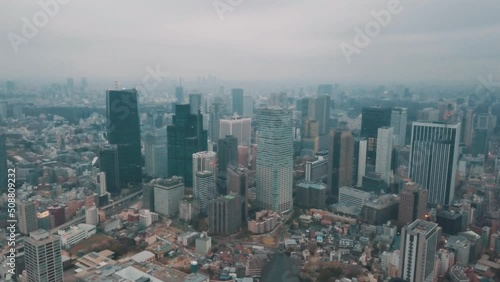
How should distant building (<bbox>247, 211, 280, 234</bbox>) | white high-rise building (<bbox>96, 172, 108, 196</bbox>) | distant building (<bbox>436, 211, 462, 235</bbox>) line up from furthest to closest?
white high-rise building (<bbox>96, 172, 108, 196</bbox>)
distant building (<bbox>247, 211, 280, 234</bbox>)
distant building (<bbox>436, 211, 462, 235</bbox>)

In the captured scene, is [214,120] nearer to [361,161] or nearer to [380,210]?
[361,161]

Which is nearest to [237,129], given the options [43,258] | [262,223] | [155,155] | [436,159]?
[155,155]

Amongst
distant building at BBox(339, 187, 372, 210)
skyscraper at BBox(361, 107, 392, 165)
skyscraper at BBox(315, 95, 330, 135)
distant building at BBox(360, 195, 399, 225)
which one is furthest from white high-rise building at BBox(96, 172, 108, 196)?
skyscraper at BBox(315, 95, 330, 135)

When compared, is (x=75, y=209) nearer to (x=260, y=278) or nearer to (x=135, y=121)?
(x=135, y=121)

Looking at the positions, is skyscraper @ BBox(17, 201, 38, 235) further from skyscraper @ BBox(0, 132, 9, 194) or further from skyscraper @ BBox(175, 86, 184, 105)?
skyscraper @ BBox(175, 86, 184, 105)

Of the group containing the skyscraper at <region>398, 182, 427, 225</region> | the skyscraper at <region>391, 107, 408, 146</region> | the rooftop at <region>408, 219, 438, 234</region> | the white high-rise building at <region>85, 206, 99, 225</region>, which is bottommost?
the white high-rise building at <region>85, 206, 99, 225</region>

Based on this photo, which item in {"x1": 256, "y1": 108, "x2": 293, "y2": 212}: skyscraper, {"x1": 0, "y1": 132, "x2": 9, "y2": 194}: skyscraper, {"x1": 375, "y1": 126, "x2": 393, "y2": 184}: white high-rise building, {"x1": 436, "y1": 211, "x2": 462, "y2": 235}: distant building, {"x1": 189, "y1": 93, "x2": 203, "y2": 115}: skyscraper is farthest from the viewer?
{"x1": 189, "y1": 93, "x2": 203, "y2": 115}: skyscraper

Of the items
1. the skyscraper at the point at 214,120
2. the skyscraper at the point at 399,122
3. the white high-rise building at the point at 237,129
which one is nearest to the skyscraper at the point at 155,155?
the white high-rise building at the point at 237,129

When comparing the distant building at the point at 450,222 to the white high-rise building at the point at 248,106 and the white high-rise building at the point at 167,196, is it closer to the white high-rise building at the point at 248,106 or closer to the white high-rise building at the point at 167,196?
the white high-rise building at the point at 167,196
